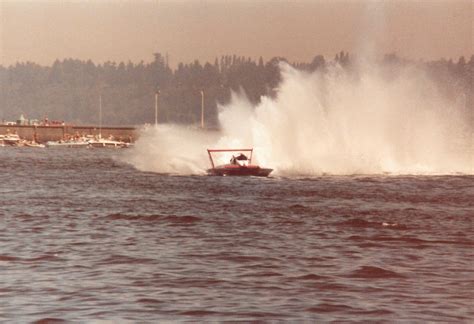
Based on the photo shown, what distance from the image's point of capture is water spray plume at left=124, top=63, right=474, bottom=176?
7175 cm

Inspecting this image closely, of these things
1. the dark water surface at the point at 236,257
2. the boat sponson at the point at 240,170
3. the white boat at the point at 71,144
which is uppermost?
the white boat at the point at 71,144

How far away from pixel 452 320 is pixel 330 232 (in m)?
14.2

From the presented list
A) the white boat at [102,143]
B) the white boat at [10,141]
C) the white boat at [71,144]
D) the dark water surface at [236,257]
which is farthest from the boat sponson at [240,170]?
the white boat at [10,141]

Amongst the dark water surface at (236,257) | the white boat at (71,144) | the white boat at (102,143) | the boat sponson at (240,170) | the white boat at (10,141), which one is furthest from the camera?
the white boat at (102,143)

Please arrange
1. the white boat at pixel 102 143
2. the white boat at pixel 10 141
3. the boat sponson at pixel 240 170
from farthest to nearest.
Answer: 1. the white boat at pixel 102 143
2. the white boat at pixel 10 141
3. the boat sponson at pixel 240 170

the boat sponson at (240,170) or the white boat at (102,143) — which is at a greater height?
the white boat at (102,143)

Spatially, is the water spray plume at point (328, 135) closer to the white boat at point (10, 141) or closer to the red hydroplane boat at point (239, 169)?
the red hydroplane boat at point (239, 169)

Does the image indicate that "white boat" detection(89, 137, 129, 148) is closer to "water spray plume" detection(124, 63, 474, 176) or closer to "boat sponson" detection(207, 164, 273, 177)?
"water spray plume" detection(124, 63, 474, 176)

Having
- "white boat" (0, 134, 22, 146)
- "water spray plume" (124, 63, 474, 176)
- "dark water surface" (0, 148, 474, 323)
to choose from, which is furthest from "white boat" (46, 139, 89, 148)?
"dark water surface" (0, 148, 474, 323)

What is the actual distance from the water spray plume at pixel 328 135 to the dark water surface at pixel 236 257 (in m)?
22.7

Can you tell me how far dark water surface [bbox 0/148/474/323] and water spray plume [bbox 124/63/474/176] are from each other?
22.7m

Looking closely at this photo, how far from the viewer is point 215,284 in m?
20.9

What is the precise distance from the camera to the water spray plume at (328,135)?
7175cm

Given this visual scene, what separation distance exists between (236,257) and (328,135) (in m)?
50.2
